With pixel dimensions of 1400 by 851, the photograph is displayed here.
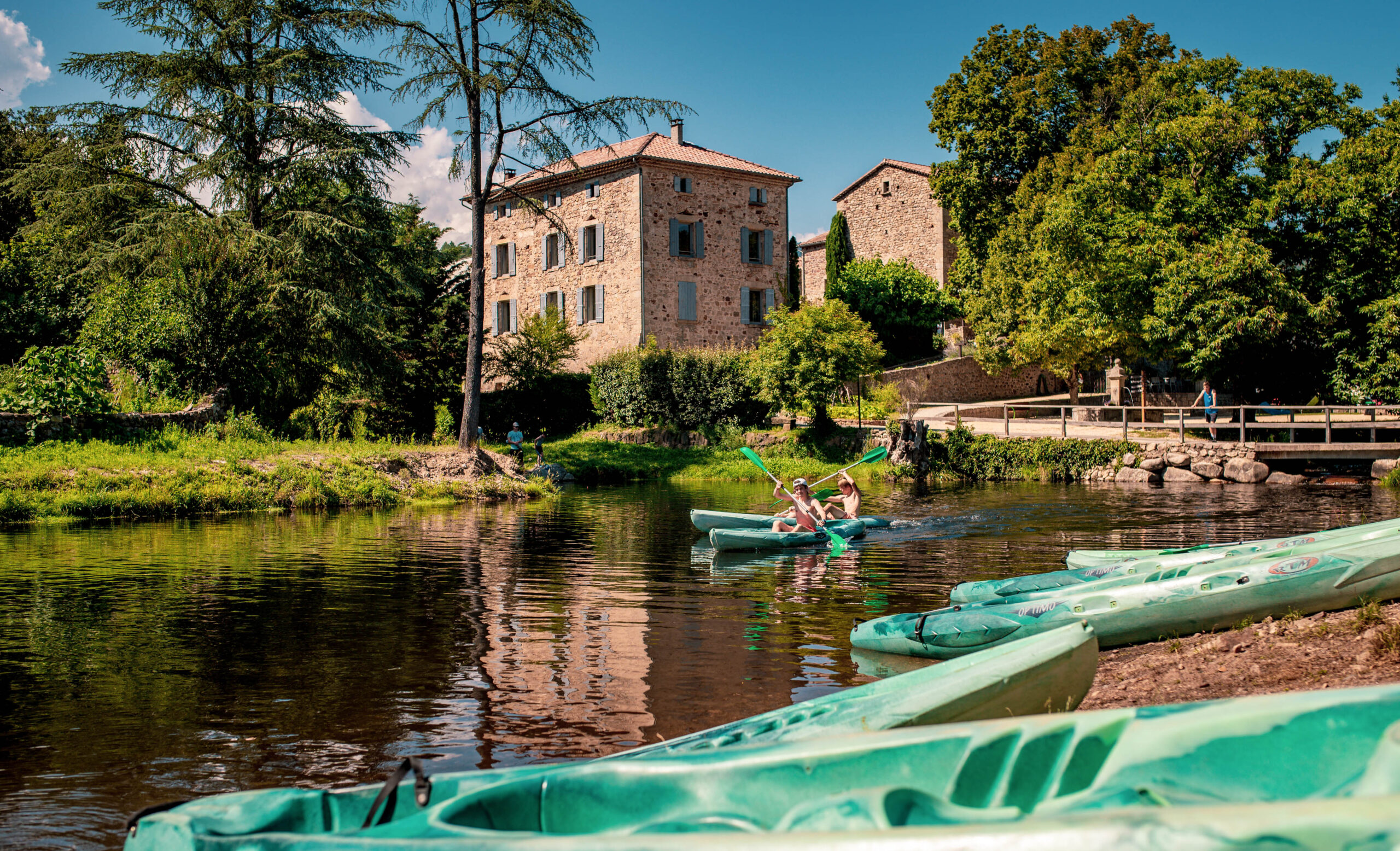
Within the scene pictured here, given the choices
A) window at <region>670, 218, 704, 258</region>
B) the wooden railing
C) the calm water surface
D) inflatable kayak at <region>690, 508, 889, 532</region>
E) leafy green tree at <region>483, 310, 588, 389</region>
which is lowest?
the calm water surface

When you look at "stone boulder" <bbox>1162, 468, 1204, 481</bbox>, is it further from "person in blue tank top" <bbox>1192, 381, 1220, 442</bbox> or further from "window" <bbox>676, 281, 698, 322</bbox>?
"window" <bbox>676, 281, 698, 322</bbox>

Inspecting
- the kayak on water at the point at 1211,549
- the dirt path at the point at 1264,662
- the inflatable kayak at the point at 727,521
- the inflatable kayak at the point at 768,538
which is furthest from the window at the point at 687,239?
the dirt path at the point at 1264,662

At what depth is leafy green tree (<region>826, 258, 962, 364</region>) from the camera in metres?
43.4

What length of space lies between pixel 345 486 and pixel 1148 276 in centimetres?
2215

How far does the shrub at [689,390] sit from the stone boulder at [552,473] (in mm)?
5644

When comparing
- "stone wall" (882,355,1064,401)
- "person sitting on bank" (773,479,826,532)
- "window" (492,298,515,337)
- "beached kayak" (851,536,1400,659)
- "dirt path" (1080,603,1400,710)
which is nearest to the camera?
"dirt path" (1080,603,1400,710)

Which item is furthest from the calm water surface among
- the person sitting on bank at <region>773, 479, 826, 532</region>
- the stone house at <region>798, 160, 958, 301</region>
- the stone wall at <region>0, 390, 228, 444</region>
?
the stone house at <region>798, 160, 958, 301</region>

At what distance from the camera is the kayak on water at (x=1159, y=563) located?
7.59 m

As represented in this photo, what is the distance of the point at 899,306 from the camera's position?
143 feet

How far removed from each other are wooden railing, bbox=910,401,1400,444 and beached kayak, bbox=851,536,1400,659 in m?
20.4

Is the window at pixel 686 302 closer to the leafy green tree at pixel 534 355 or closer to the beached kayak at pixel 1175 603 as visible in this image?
the leafy green tree at pixel 534 355

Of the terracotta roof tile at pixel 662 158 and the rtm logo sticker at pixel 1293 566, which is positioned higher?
the terracotta roof tile at pixel 662 158

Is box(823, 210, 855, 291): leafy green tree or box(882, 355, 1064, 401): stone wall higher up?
box(823, 210, 855, 291): leafy green tree

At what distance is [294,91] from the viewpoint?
87.6ft
